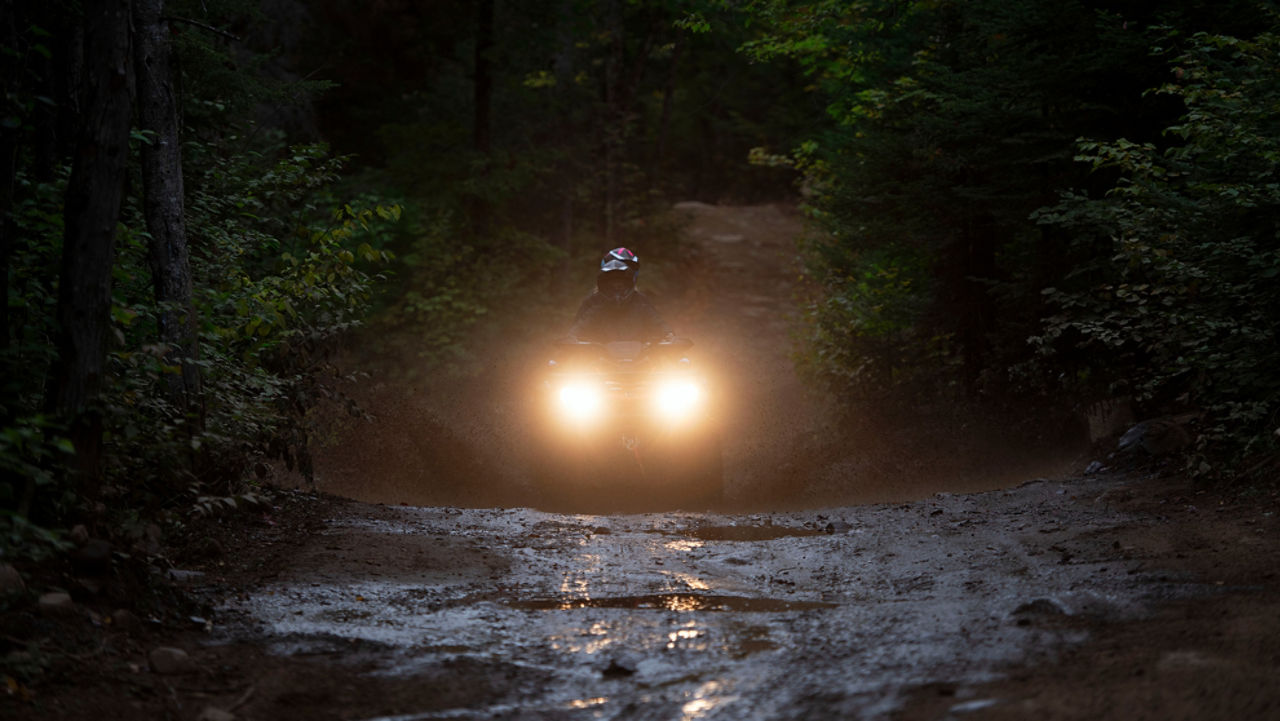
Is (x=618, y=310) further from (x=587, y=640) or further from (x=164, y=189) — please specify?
(x=587, y=640)

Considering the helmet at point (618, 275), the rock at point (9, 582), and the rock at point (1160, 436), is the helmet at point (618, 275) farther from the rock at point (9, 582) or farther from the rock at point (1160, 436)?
the rock at point (9, 582)

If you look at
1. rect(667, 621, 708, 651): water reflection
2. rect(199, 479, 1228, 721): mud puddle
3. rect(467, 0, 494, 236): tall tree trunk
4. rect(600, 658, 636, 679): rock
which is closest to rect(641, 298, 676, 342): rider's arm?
rect(199, 479, 1228, 721): mud puddle

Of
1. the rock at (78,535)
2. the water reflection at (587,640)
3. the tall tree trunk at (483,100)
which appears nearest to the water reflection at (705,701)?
the water reflection at (587,640)

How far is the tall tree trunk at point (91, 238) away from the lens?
6191 millimetres

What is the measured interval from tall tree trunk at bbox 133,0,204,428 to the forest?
3 centimetres

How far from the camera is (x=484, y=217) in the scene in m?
25.7

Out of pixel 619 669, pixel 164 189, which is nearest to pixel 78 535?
pixel 619 669

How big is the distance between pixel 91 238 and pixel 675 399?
719cm

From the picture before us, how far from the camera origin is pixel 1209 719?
419cm

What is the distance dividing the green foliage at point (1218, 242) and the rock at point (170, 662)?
8.39m

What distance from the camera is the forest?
6.56 metres

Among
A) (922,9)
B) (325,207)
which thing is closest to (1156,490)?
(922,9)

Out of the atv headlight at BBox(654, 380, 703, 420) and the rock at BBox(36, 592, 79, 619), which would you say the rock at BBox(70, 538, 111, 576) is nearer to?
the rock at BBox(36, 592, 79, 619)

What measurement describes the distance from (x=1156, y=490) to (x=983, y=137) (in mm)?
6049
